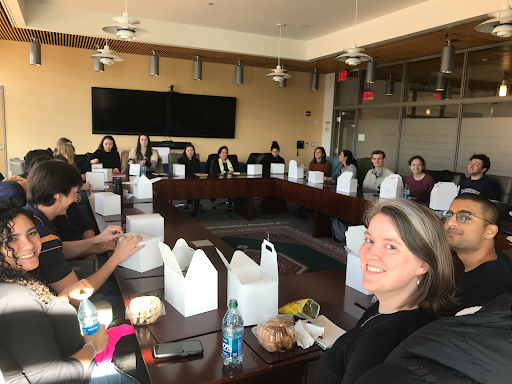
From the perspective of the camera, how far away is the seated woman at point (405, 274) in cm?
100

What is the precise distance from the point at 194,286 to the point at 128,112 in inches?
261

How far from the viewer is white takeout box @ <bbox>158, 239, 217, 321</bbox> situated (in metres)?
1.45

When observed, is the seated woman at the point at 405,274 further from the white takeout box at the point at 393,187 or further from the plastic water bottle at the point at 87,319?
the white takeout box at the point at 393,187

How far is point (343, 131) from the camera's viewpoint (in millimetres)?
8695

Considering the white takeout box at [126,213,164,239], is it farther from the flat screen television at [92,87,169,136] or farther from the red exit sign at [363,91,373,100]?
the red exit sign at [363,91,373,100]

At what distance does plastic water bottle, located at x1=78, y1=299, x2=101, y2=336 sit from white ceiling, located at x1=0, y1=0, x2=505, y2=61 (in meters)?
4.43

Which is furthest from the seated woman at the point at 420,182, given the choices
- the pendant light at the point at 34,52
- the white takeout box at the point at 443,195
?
the pendant light at the point at 34,52

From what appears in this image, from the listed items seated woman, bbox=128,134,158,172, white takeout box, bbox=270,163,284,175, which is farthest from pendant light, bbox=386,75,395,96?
seated woman, bbox=128,134,158,172

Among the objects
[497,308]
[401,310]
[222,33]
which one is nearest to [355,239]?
[401,310]

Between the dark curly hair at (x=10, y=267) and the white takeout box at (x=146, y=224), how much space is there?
105cm

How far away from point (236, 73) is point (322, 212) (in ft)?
13.0

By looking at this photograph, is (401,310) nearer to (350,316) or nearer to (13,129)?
(350,316)

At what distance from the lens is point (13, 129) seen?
6.78 metres

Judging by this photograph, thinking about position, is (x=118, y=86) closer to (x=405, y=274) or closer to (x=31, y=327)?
(x=31, y=327)
